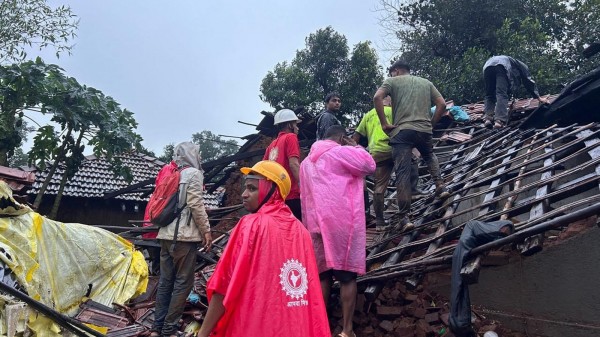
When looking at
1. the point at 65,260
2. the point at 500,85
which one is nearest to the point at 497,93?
the point at 500,85

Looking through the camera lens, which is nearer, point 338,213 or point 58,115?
point 338,213

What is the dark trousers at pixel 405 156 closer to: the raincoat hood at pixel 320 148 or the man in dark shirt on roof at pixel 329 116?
the raincoat hood at pixel 320 148

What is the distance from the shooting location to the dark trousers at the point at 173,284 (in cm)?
430

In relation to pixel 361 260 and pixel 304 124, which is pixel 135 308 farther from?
pixel 304 124

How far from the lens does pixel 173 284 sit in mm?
4477

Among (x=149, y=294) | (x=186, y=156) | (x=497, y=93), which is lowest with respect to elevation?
(x=149, y=294)

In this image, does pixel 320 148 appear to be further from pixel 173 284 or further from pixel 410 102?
pixel 173 284

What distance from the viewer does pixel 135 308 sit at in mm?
5441

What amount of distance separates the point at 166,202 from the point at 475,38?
1433cm

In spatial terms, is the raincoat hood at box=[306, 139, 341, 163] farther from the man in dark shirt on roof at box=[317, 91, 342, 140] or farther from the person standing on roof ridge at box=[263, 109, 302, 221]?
the man in dark shirt on roof at box=[317, 91, 342, 140]

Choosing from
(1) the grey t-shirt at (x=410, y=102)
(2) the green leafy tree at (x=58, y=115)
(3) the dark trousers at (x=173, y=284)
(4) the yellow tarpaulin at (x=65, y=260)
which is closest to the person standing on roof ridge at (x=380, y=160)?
(1) the grey t-shirt at (x=410, y=102)

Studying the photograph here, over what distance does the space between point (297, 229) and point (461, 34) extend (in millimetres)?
15439

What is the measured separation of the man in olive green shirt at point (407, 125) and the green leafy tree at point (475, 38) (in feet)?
32.3

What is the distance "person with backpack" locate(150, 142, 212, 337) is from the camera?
4328mm
